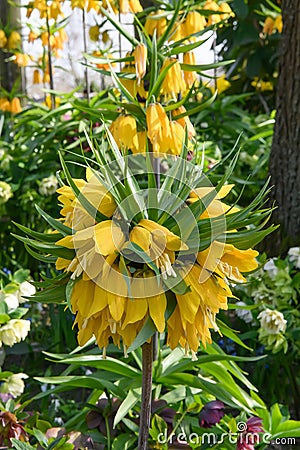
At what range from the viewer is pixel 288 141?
6.95 ft

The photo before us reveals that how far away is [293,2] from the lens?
2.10 meters

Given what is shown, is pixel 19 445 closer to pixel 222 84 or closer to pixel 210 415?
pixel 210 415

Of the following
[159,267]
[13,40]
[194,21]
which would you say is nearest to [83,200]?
[159,267]

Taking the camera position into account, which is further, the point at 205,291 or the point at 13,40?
the point at 13,40

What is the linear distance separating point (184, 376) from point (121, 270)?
2.07 ft

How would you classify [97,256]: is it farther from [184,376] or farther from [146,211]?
[184,376]

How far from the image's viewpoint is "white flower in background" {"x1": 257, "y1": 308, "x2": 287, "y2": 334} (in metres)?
1.63

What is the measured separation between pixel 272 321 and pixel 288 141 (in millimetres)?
695

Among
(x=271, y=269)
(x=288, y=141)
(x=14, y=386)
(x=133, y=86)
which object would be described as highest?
(x=133, y=86)

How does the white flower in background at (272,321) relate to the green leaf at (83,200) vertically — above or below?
below

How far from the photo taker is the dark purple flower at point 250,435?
3.74 feet

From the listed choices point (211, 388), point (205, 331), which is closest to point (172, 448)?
point (211, 388)

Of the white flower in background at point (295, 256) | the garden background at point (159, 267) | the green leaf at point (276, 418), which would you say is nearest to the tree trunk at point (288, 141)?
the garden background at point (159, 267)

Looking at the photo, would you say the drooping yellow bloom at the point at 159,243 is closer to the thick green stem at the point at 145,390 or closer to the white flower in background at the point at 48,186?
the thick green stem at the point at 145,390
